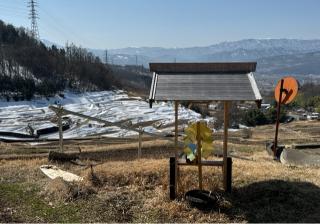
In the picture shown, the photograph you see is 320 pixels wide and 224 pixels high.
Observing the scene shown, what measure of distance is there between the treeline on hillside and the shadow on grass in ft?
306

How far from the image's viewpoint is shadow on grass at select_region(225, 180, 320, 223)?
8688 millimetres

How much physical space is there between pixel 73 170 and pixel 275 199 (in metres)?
6.37

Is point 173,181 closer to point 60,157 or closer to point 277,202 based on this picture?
point 277,202

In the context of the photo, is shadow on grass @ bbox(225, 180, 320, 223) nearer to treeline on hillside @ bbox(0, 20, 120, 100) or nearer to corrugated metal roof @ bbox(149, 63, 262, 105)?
corrugated metal roof @ bbox(149, 63, 262, 105)

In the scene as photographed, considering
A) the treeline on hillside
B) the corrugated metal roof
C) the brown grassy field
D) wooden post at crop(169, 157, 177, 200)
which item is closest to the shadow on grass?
the brown grassy field

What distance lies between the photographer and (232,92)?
29.7 ft

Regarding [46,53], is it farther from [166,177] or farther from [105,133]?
[166,177]

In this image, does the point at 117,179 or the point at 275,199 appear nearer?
the point at 275,199

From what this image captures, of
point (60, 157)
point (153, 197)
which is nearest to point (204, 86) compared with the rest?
point (153, 197)

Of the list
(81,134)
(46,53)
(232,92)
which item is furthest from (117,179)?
(46,53)

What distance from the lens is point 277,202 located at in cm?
930

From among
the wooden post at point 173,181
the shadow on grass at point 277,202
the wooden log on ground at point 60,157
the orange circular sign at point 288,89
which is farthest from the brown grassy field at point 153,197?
the orange circular sign at point 288,89

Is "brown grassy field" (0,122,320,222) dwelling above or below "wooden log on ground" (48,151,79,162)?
above

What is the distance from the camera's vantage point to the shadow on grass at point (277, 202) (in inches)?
342
